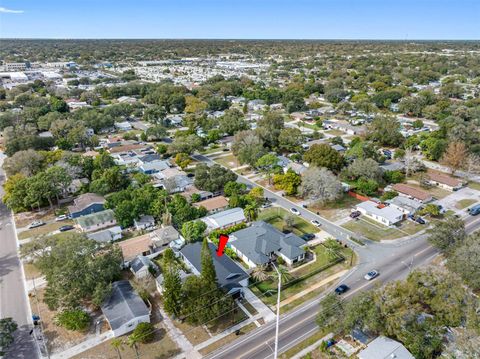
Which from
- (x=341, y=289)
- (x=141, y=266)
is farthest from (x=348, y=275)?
(x=141, y=266)

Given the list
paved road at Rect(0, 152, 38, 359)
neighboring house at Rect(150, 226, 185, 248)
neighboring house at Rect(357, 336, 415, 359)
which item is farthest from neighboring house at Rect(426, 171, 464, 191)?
paved road at Rect(0, 152, 38, 359)

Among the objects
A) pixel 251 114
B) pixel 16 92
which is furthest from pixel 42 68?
pixel 251 114

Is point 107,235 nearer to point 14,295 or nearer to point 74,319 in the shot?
point 14,295

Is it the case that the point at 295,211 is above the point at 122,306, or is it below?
below

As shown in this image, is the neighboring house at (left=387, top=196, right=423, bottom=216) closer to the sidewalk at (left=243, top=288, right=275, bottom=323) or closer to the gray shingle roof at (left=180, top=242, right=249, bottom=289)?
the gray shingle roof at (left=180, top=242, right=249, bottom=289)

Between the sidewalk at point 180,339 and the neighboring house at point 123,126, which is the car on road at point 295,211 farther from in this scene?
the neighboring house at point 123,126

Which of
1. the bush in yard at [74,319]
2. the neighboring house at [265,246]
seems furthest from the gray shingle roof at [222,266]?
the bush in yard at [74,319]
